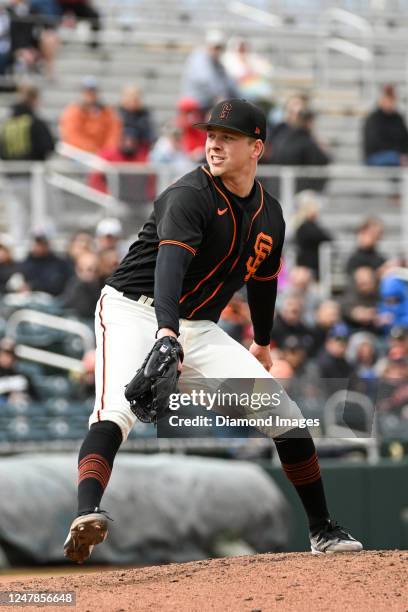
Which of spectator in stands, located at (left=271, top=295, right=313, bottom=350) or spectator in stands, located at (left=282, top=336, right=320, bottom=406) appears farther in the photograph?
spectator in stands, located at (left=271, top=295, right=313, bottom=350)

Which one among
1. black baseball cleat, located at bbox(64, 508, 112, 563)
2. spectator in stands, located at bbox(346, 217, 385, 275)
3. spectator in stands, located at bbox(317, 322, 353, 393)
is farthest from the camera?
spectator in stands, located at bbox(346, 217, 385, 275)

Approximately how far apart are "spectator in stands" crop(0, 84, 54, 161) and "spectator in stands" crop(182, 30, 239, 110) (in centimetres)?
200

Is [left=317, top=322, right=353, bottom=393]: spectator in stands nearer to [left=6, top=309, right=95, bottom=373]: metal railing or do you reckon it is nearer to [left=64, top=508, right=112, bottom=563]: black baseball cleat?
[left=6, top=309, right=95, bottom=373]: metal railing

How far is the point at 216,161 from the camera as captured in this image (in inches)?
215

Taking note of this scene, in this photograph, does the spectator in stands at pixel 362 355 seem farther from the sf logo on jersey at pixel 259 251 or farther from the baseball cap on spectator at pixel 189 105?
the sf logo on jersey at pixel 259 251

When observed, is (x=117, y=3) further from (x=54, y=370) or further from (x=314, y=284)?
(x=54, y=370)

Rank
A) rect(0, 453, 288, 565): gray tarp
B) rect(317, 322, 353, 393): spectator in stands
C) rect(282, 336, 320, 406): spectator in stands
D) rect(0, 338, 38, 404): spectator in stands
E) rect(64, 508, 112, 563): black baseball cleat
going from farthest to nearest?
1. rect(317, 322, 353, 393): spectator in stands
2. rect(282, 336, 320, 406): spectator in stands
3. rect(0, 338, 38, 404): spectator in stands
4. rect(0, 453, 288, 565): gray tarp
5. rect(64, 508, 112, 563): black baseball cleat

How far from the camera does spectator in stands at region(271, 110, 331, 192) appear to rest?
13.4 m

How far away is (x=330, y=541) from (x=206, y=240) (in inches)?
59.0

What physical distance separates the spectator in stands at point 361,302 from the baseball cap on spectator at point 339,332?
14 centimetres

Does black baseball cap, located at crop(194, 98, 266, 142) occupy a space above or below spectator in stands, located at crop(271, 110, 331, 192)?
above

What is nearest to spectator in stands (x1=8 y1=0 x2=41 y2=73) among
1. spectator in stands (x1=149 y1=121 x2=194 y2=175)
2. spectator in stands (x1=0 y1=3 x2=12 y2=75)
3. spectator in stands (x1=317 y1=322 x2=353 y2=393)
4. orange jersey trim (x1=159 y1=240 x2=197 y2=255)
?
spectator in stands (x1=0 y1=3 x2=12 y2=75)

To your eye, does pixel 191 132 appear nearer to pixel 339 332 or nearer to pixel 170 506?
pixel 339 332

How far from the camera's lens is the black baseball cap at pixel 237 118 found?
5395mm
